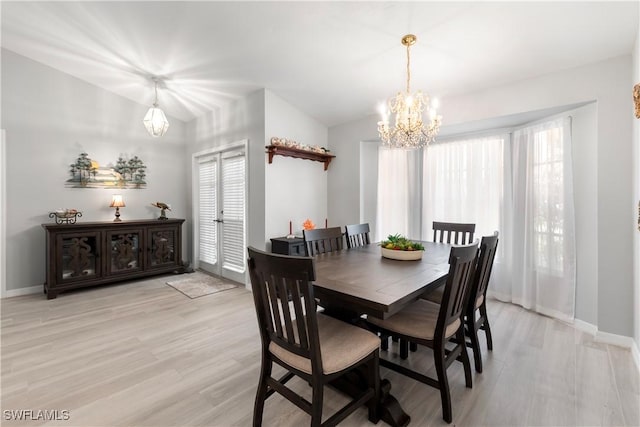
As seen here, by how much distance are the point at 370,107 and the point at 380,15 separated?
1612 mm

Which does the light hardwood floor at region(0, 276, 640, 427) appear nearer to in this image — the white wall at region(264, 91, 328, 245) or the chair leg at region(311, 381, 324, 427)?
the chair leg at region(311, 381, 324, 427)

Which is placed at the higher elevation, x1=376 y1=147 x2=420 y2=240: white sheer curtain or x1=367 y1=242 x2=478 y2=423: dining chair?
x1=376 y1=147 x2=420 y2=240: white sheer curtain

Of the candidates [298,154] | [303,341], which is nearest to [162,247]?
[298,154]

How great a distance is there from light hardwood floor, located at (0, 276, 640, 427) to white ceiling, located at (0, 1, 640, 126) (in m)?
2.58

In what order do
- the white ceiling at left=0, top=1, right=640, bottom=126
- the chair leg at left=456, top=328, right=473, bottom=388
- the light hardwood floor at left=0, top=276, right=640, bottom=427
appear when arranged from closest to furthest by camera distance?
1. the light hardwood floor at left=0, top=276, right=640, bottom=427
2. the chair leg at left=456, top=328, right=473, bottom=388
3. the white ceiling at left=0, top=1, right=640, bottom=126

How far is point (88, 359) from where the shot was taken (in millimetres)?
2324

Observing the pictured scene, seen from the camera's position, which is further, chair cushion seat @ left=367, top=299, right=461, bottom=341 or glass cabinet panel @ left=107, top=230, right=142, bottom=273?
glass cabinet panel @ left=107, top=230, right=142, bottom=273

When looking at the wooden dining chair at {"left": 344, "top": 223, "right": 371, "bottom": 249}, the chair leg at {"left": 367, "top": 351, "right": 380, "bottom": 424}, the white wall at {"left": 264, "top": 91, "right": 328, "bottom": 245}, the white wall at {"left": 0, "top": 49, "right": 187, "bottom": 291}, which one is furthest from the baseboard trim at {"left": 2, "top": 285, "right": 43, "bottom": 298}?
the chair leg at {"left": 367, "top": 351, "right": 380, "bottom": 424}

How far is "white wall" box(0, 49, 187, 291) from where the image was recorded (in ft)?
12.4

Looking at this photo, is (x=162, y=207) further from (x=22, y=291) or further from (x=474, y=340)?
(x=474, y=340)

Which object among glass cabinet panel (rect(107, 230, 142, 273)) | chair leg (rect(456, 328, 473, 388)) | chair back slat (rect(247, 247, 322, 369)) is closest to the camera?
chair back slat (rect(247, 247, 322, 369))

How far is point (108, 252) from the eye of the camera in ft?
13.6

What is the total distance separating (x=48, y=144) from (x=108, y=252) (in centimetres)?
172

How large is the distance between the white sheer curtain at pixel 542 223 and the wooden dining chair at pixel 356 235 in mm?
1790
